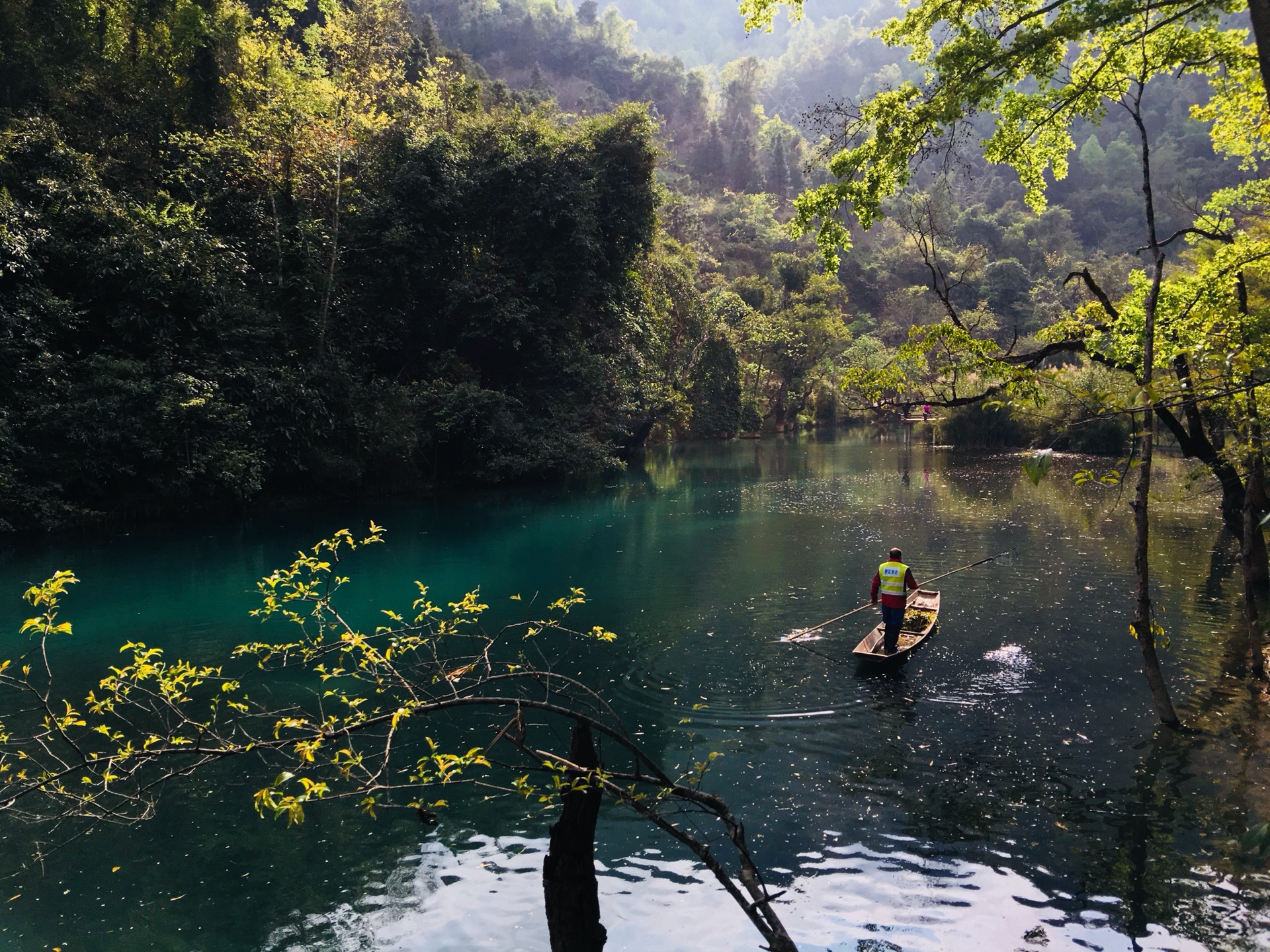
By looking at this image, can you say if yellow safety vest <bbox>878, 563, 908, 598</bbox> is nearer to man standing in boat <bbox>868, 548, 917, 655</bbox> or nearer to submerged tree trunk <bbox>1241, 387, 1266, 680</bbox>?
man standing in boat <bbox>868, 548, 917, 655</bbox>

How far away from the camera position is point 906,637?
1094cm

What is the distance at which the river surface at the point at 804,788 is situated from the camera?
5.49 m

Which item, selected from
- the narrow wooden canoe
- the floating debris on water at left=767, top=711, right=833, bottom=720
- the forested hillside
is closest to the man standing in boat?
the narrow wooden canoe

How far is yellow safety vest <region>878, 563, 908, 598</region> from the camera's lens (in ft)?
33.7

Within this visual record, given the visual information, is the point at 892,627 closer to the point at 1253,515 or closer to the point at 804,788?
the point at 804,788

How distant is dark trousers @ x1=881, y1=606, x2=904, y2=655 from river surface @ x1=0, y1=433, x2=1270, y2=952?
471mm

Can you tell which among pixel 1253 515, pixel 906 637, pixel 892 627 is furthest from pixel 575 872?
pixel 1253 515

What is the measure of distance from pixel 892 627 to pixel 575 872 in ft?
24.0

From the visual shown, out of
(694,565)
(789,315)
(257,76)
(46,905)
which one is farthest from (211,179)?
(789,315)

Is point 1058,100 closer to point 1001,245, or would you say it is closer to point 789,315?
point 789,315

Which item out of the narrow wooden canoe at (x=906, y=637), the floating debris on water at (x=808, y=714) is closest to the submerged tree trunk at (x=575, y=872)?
the floating debris on water at (x=808, y=714)

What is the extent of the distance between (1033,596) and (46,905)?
44.4 feet

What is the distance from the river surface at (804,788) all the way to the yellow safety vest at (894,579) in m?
1.09

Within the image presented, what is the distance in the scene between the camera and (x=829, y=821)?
6.80 meters
